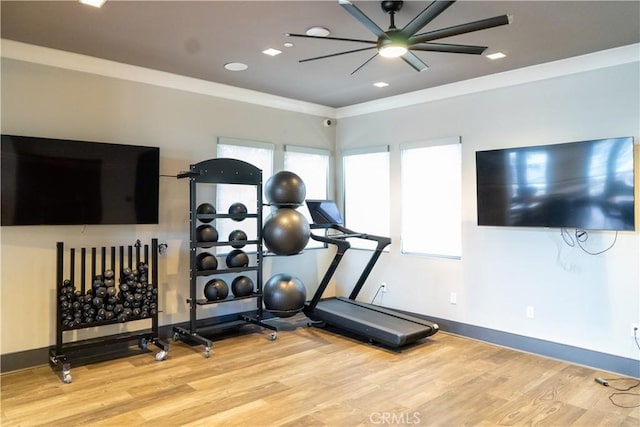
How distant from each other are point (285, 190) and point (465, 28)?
2.81 metres

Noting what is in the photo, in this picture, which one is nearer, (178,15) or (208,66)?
(178,15)

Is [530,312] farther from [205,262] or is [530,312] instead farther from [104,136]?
[104,136]

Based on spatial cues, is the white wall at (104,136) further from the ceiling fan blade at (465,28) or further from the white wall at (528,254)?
the ceiling fan blade at (465,28)

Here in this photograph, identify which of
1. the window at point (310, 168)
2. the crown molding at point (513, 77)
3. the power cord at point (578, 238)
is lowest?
the power cord at point (578, 238)

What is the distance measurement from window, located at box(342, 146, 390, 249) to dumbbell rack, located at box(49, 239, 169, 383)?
9.77ft

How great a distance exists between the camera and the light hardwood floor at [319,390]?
3170mm

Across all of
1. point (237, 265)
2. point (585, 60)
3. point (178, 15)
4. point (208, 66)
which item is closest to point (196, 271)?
point (237, 265)

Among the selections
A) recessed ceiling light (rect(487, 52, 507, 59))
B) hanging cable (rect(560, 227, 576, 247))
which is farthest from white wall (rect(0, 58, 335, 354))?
hanging cable (rect(560, 227, 576, 247))

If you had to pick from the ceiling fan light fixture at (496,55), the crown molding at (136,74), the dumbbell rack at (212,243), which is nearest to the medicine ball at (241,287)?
the dumbbell rack at (212,243)

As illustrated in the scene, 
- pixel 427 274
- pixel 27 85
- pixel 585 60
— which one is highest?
pixel 585 60

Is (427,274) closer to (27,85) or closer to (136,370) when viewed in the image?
(136,370)

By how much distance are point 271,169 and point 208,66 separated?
173 cm

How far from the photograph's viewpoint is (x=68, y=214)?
416cm

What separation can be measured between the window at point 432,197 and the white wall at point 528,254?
109 mm
